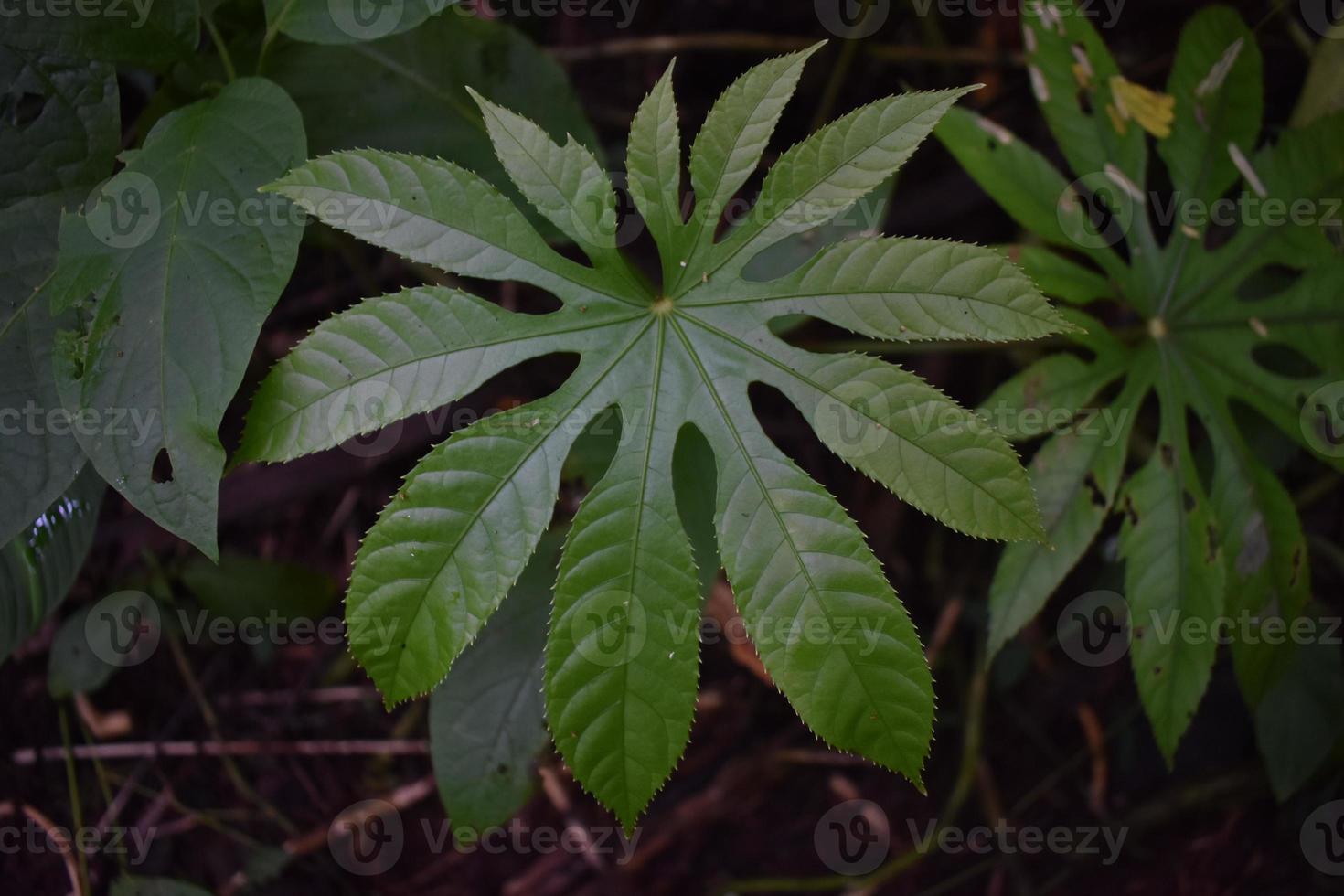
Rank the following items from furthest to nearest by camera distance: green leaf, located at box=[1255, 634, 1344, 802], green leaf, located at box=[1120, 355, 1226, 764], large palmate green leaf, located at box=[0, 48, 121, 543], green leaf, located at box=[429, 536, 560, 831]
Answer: green leaf, located at box=[1255, 634, 1344, 802] < green leaf, located at box=[429, 536, 560, 831] < green leaf, located at box=[1120, 355, 1226, 764] < large palmate green leaf, located at box=[0, 48, 121, 543]

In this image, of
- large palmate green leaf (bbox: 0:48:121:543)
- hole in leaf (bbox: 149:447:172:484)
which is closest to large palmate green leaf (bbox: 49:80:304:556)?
hole in leaf (bbox: 149:447:172:484)

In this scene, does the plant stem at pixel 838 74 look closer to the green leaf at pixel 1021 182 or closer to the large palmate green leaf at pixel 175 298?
the green leaf at pixel 1021 182

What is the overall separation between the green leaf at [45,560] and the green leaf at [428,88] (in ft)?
2.54

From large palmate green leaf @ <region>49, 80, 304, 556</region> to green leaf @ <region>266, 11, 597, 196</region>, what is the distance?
31 cm

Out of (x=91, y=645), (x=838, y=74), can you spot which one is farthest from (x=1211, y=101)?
(x=91, y=645)

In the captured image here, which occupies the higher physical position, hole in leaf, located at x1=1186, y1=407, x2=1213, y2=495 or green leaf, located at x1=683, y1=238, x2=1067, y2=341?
green leaf, located at x1=683, y1=238, x2=1067, y2=341

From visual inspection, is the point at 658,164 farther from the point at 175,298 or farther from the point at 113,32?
the point at 113,32

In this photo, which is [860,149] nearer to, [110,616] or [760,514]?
[760,514]

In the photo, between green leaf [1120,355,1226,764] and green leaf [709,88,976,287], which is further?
green leaf [1120,355,1226,764]

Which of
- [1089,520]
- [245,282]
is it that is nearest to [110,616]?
[245,282]

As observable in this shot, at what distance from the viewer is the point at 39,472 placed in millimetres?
1339

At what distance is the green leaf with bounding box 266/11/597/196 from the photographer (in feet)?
5.44

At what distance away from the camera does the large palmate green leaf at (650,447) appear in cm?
127

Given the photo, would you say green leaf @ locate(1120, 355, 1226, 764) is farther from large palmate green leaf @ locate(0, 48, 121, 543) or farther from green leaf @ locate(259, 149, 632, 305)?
large palmate green leaf @ locate(0, 48, 121, 543)
